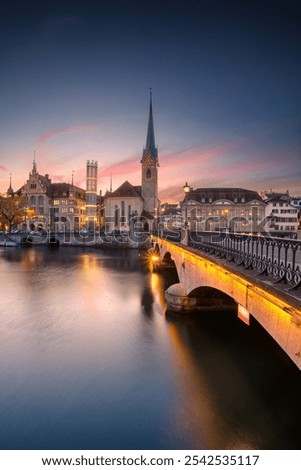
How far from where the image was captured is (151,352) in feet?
47.1

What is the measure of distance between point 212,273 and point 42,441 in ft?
28.8

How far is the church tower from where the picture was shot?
86750 millimetres

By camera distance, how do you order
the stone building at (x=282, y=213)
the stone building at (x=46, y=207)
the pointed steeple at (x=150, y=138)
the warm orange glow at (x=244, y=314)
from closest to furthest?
the warm orange glow at (x=244, y=314), the stone building at (x=282, y=213), the pointed steeple at (x=150, y=138), the stone building at (x=46, y=207)

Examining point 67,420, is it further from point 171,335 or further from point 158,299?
point 158,299

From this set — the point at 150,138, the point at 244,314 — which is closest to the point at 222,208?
the point at 150,138

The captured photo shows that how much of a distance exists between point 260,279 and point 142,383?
688 centimetres

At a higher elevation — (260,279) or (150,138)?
(150,138)

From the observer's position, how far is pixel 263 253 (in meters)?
11.5

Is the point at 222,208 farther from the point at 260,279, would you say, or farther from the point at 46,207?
the point at 260,279

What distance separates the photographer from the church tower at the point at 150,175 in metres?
86.8

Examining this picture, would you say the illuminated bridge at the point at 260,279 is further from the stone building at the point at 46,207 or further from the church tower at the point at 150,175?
the stone building at the point at 46,207

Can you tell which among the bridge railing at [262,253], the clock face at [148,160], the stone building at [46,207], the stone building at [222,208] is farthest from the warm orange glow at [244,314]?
the stone building at [46,207]

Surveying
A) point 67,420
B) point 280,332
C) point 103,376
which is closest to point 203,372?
point 103,376

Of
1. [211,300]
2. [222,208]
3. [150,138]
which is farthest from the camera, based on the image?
[222,208]
